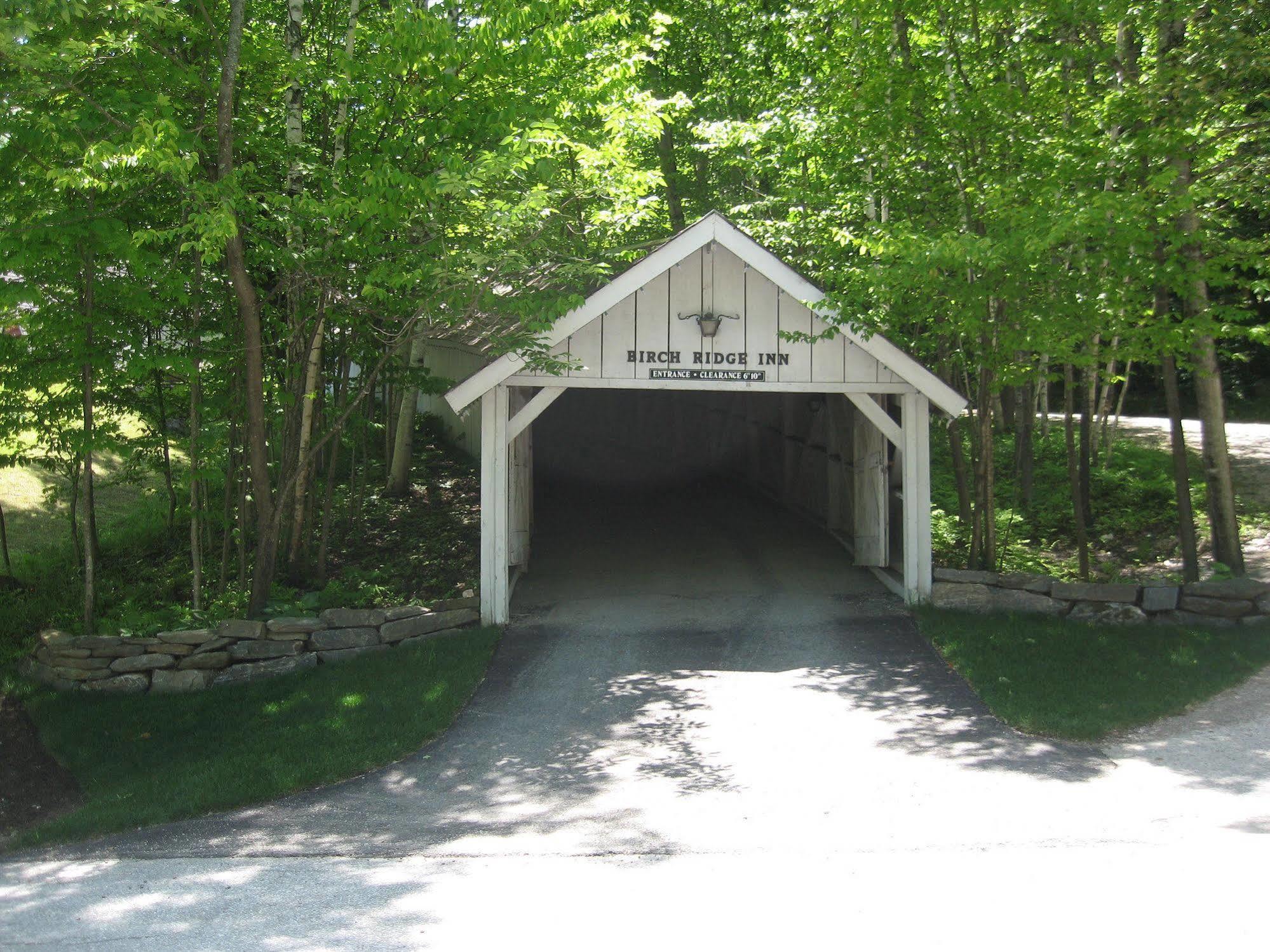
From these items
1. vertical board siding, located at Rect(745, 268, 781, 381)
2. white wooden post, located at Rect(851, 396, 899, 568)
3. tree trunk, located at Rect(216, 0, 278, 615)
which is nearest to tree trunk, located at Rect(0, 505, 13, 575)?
tree trunk, located at Rect(216, 0, 278, 615)

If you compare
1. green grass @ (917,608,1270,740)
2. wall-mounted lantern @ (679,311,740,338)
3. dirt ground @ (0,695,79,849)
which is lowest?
dirt ground @ (0,695,79,849)

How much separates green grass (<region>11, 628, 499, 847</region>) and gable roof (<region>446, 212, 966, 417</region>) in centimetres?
237

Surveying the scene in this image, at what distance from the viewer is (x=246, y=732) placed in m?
8.25

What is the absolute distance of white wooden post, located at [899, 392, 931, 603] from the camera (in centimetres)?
1096

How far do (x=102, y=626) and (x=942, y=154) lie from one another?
29.2 ft

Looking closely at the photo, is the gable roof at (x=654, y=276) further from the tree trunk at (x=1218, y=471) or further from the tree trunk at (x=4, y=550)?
the tree trunk at (x=4, y=550)

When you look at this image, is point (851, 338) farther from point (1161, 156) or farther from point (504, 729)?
point (504, 729)

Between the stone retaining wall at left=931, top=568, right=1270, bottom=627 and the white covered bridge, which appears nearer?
the stone retaining wall at left=931, top=568, right=1270, bottom=627

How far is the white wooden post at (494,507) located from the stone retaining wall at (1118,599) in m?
4.34

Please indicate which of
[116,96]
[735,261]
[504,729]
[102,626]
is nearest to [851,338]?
[735,261]

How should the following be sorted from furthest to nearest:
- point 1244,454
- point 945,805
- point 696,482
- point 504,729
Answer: point 696,482 < point 1244,454 < point 504,729 < point 945,805

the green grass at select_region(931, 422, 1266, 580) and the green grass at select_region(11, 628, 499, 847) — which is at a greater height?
the green grass at select_region(931, 422, 1266, 580)

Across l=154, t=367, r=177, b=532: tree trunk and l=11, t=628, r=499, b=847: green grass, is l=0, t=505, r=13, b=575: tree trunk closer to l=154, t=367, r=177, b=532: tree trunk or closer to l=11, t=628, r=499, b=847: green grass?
l=154, t=367, r=177, b=532: tree trunk

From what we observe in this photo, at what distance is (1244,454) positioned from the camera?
1510 centimetres
